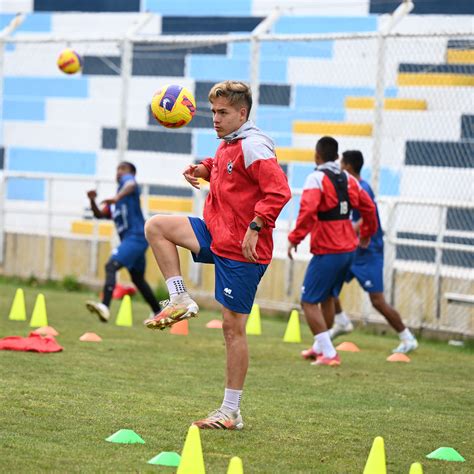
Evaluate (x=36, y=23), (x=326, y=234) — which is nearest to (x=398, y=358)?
(x=326, y=234)

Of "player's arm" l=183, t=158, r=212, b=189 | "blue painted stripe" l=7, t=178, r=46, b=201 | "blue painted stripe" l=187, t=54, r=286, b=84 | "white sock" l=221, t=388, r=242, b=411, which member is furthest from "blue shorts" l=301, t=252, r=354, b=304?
"blue painted stripe" l=7, t=178, r=46, b=201

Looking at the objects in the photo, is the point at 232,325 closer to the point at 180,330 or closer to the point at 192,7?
the point at 180,330

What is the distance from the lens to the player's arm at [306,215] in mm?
11539

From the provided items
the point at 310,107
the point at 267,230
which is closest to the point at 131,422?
the point at 267,230

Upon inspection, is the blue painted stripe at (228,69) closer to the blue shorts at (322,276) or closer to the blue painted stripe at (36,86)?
the blue painted stripe at (36,86)

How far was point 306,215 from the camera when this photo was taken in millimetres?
11578

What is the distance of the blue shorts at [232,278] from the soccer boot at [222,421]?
2.07 ft

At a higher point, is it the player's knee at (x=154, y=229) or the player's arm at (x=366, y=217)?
the player's knee at (x=154, y=229)

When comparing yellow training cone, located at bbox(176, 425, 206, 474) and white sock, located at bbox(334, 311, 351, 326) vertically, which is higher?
yellow training cone, located at bbox(176, 425, 206, 474)

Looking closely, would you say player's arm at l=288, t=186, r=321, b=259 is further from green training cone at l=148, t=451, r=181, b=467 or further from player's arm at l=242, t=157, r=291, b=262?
green training cone at l=148, t=451, r=181, b=467

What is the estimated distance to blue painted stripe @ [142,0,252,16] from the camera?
20.4 metres

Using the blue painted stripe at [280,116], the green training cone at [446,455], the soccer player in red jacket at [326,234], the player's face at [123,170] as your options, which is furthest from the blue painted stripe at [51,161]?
the green training cone at [446,455]

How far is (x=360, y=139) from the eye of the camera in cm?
1612

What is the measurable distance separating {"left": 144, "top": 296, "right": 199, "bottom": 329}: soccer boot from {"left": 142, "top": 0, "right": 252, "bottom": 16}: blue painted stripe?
42.8 ft
